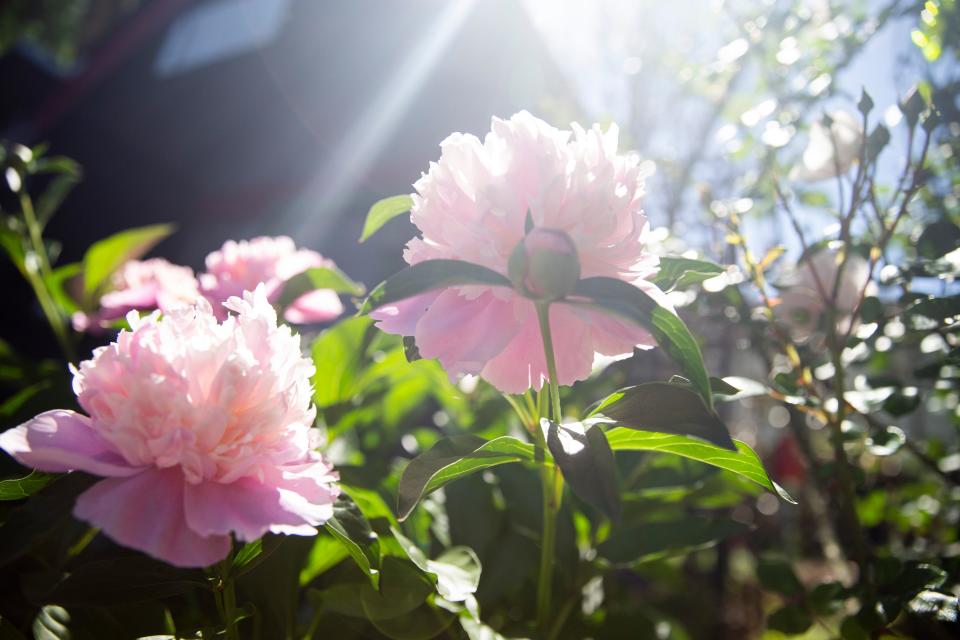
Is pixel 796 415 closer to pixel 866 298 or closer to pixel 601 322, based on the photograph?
pixel 866 298

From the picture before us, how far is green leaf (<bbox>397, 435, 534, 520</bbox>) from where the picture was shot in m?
0.54

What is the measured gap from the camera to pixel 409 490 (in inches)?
21.2

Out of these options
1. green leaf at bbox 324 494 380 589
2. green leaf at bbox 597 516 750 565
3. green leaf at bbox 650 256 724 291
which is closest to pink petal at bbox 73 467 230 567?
green leaf at bbox 324 494 380 589

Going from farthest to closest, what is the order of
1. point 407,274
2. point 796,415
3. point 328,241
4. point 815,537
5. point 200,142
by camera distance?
point 200,142 → point 328,241 → point 815,537 → point 796,415 → point 407,274

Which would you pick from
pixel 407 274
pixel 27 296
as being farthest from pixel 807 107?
pixel 27 296

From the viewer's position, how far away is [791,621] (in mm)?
880

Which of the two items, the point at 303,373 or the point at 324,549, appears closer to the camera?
the point at 303,373

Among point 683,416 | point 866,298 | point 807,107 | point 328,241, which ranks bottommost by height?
point 328,241

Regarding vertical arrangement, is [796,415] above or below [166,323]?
below

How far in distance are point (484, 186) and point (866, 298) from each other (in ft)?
2.07

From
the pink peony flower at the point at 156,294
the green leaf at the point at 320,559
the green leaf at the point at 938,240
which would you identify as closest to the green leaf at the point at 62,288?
the pink peony flower at the point at 156,294

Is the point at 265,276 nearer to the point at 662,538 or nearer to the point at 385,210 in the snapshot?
the point at 385,210

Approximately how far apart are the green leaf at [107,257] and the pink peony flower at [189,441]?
39.1 inches

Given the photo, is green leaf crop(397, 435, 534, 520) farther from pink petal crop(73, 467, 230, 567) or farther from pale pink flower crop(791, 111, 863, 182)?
pale pink flower crop(791, 111, 863, 182)
